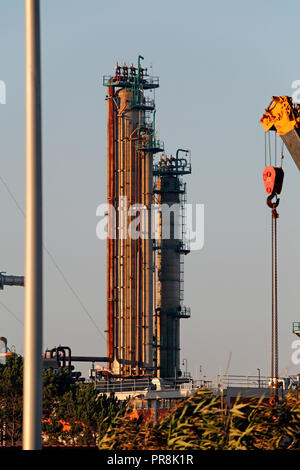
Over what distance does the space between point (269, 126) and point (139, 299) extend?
4945 cm

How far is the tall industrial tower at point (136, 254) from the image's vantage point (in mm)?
87500

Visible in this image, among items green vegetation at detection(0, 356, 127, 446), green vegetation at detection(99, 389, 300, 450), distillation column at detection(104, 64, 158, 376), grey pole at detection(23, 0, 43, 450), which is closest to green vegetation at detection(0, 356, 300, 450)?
green vegetation at detection(99, 389, 300, 450)

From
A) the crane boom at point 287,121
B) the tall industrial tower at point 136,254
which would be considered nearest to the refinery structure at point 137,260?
the tall industrial tower at point 136,254

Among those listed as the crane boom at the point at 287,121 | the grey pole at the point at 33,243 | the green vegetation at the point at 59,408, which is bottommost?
the green vegetation at the point at 59,408

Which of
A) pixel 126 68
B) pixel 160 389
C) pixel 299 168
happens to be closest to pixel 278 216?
pixel 299 168

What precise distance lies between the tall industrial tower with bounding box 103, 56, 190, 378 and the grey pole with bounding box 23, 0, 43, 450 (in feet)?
225

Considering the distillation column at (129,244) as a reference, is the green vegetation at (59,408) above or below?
below

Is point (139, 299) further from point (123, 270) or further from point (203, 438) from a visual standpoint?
point (203, 438)

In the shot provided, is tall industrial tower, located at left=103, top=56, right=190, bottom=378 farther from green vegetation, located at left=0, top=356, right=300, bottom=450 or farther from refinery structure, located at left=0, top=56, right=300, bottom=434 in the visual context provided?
green vegetation, located at left=0, top=356, right=300, bottom=450

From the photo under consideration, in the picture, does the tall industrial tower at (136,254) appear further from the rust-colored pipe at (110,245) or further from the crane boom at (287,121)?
the crane boom at (287,121)

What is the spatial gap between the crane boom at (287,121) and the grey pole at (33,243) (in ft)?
72.3

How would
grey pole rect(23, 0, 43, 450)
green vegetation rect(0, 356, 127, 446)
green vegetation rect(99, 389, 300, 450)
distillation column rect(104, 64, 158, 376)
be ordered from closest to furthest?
grey pole rect(23, 0, 43, 450), green vegetation rect(99, 389, 300, 450), green vegetation rect(0, 356, 127, 446), distillation column rect(104, 64, 158, 376)

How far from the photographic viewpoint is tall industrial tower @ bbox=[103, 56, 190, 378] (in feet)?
287

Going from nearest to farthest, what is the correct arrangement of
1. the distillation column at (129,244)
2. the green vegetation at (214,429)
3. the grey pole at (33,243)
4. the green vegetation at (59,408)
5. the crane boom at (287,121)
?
the grey pole at (33,243), the green vegetation at (214,429), the crane boom at (287,121), the green vegetation at (59,408), the distillation column at (129,244)
